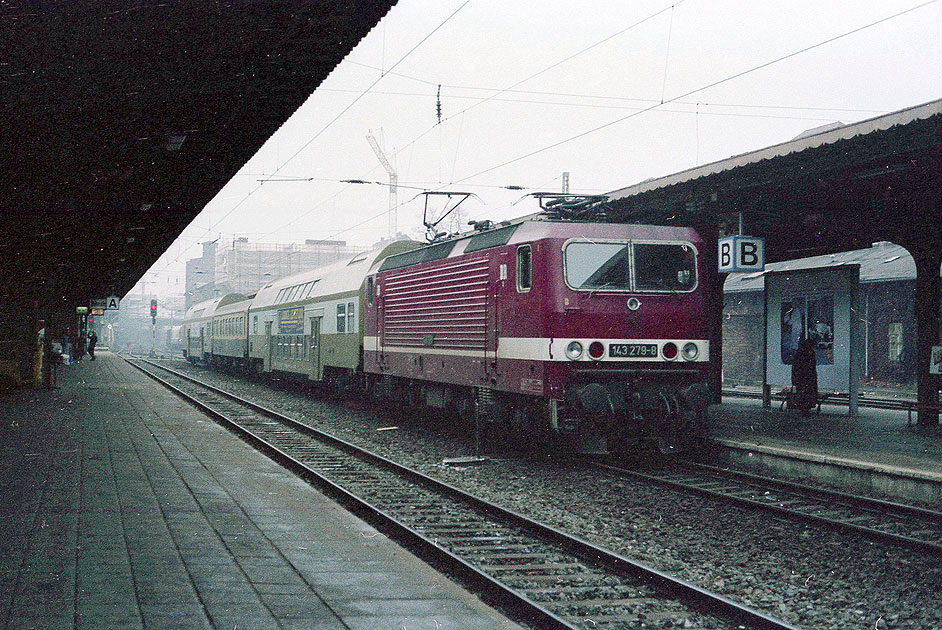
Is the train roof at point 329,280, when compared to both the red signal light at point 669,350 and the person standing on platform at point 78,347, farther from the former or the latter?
the person standing on platform at point 78,347

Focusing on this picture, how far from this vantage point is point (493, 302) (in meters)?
12.2

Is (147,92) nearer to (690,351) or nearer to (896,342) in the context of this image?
(690,351)

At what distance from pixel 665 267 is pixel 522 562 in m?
5.77

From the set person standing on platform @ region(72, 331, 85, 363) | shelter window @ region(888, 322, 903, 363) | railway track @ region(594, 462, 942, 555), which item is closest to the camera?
railway track @ region(594, 462, 942, 555)

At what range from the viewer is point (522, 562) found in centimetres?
671

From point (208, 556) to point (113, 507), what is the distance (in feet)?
6.90

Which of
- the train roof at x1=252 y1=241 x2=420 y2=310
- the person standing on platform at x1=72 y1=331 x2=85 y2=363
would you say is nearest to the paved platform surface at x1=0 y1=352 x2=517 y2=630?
the train roof at x1=252 y1=241 x2=420 y2=310

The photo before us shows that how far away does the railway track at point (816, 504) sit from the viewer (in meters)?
7.66

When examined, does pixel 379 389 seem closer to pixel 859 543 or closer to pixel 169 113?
pixel 169 113

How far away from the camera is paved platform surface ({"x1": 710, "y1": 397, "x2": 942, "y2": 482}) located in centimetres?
1019

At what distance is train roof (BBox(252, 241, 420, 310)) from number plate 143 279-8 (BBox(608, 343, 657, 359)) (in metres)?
8.39

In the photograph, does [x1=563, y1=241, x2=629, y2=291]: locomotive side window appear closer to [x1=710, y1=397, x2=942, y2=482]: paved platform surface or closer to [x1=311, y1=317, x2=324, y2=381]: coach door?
[x1=710, y1=397, x2=942, y2=482]: paved platform surface

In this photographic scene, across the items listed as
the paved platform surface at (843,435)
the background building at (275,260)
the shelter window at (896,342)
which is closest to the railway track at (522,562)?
Result: the paved platform surface at (843,435)

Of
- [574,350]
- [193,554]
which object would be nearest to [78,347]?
[574,350]
